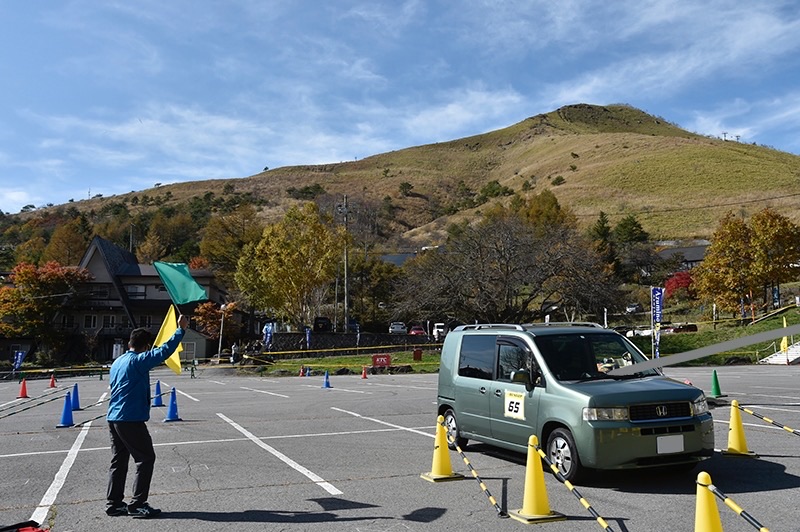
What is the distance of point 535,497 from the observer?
636 cm

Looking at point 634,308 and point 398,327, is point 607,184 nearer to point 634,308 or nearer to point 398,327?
point 634,308

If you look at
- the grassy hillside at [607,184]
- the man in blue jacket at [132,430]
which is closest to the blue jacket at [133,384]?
the man in blue jacket at [132,430]

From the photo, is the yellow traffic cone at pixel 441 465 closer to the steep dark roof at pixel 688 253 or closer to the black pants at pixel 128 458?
the black pants at pixel 128 458

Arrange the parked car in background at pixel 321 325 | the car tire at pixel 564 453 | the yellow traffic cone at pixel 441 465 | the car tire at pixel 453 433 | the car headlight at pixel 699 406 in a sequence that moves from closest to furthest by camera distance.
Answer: the car tire at pixel 564 453 → the car headlight at pixel 699 406 → the yellow traffic cone at pixel 441 465 → the car tire at pixel 453 433 → the parked car in background at pixel 321 325

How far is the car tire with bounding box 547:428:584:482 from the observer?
7.59 metres

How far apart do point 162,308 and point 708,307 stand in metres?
48.6

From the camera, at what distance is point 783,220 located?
49.1m

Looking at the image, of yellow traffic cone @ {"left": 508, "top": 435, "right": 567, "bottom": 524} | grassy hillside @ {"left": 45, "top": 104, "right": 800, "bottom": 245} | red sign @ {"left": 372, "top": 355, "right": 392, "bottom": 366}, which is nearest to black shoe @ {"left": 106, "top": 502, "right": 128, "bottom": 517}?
yellow traffic cone @ {"left": 508, "top": 435, "right": 567, "bottom": 524}

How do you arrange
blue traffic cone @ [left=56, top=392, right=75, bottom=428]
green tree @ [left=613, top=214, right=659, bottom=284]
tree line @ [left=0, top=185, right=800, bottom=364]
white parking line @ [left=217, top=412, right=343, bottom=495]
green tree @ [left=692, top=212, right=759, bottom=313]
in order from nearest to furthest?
white parking line @ [left=217, top=412, right=343, bottom=495] < blue traffic cone @ [left=56, top=392, right=75, bottom=428] < tree line @ [left=0, top=185, right=800, bottom=364] < green tree @ [left=692, top=212, right=759, bottom=313] < green tree @ [left=613, top=214, right=659, bottom=284]

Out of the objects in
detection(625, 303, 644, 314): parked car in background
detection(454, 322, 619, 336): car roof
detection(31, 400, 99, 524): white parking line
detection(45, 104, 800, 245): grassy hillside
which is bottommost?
detection(31, 400, 99, 524): white parking line

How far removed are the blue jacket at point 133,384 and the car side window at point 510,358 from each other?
4301mm

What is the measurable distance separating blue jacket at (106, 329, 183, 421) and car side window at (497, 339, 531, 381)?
430 cm

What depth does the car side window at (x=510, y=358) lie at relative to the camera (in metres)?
8.89

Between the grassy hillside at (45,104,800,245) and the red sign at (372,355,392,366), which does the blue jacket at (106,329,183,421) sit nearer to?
the red sign at (372,355,392,366)
